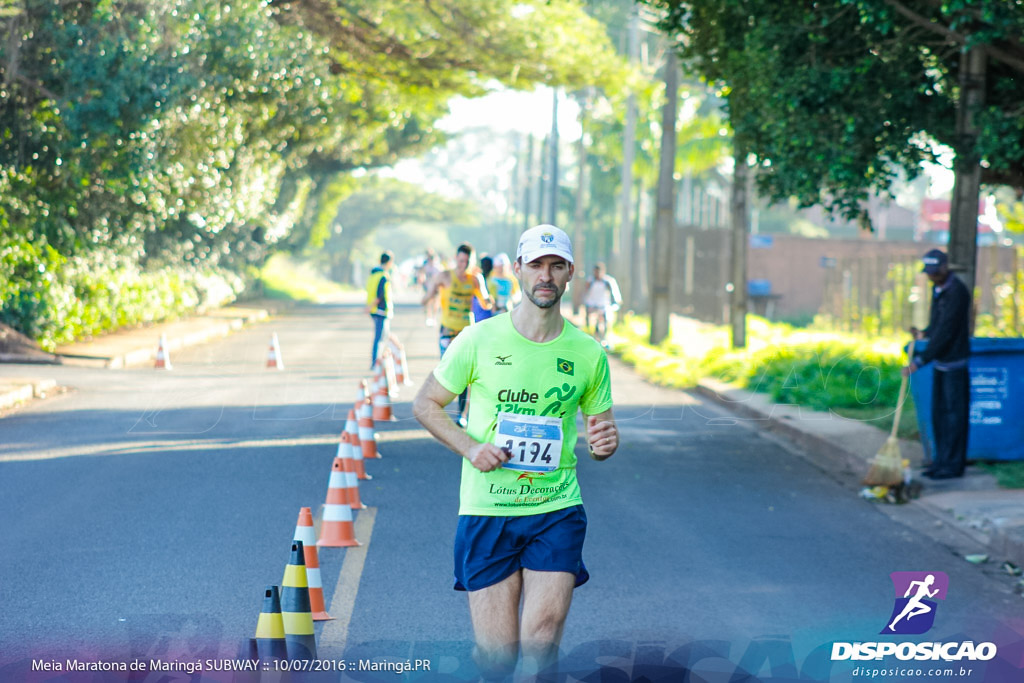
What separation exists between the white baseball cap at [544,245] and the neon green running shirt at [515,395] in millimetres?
271

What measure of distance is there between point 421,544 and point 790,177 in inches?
291

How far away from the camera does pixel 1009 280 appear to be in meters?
21.2

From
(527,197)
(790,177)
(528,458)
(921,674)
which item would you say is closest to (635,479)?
(790,177)

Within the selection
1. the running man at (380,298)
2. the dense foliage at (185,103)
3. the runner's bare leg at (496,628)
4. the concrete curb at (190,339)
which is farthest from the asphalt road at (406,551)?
the dense foliage at (185,103)

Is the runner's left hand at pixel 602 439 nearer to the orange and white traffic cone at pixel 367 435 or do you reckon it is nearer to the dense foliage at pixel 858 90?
the orange and white traffic cone at pixel 367 435

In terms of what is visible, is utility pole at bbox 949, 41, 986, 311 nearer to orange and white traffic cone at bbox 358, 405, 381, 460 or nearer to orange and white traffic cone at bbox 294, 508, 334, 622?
orange and white traffic cone at bbox 358, 405, 381, 460

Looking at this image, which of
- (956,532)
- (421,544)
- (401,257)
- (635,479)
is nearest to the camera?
(421,544)

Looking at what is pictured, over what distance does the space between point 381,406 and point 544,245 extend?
1023 centimetres

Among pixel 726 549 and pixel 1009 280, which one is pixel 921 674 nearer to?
pixel 726 549

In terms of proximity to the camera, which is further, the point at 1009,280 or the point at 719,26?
the point at 1009,280

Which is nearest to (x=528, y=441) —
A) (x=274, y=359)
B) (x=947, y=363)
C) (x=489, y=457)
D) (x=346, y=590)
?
(x=489, y=457)

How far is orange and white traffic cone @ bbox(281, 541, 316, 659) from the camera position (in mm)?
5727

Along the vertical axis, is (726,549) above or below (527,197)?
below

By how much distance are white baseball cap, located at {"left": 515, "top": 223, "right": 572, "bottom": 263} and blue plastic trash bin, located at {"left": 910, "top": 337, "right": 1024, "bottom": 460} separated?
800 centimetres
